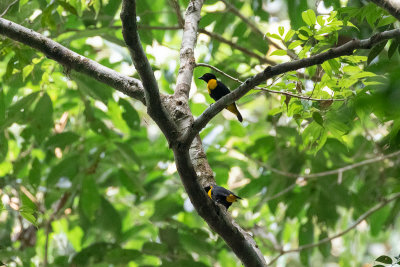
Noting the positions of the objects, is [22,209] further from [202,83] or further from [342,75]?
[202,83]

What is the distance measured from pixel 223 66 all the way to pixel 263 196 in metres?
1.31

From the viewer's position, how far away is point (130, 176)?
4.62 metres

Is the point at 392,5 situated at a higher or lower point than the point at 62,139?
lower

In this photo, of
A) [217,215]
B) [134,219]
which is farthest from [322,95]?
[134,219]

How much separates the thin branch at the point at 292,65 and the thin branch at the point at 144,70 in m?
0.14

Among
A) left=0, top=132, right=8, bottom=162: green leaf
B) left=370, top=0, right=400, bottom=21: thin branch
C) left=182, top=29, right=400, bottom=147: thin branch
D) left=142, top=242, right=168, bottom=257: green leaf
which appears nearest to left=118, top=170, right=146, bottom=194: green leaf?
left=142, top=242, right=168, bottom=257: green leaf

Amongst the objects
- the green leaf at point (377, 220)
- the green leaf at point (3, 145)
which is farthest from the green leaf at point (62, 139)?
the green leaf at point (377, 220)

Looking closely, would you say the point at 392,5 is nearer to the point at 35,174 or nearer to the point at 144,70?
the point at 144,70

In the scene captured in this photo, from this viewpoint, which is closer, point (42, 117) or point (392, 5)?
point (392, 5)

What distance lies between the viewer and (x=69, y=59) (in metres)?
2.51

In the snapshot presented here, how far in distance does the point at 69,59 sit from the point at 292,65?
1193mm

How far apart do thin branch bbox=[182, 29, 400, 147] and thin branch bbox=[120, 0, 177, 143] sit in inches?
5.4

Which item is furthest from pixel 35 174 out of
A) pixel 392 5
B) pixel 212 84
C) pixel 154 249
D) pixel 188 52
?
pixel 392 5

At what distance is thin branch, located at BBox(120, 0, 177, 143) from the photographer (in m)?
1.86
